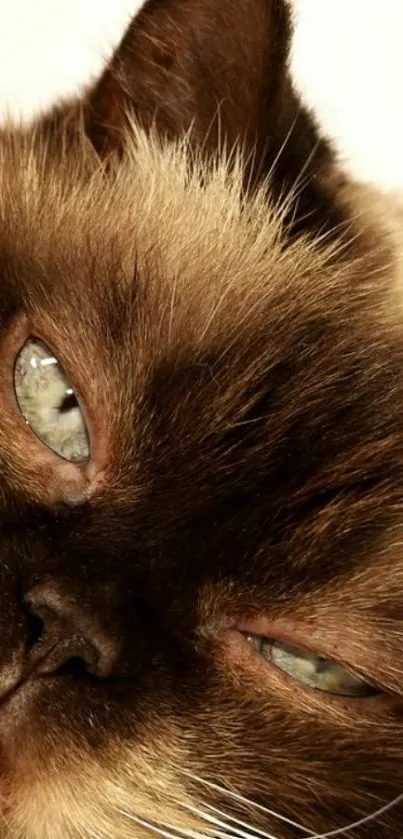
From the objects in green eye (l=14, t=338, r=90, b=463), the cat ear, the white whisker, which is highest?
the cat ear

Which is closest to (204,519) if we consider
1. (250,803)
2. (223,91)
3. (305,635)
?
(305,635)

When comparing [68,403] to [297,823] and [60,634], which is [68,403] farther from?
[297,823]

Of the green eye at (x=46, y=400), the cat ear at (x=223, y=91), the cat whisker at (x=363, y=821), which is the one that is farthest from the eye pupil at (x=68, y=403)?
the cat whisker at (x=363, y=821)

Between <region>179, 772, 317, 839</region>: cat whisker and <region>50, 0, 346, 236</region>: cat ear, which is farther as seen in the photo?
A: <region>50, 0, 346, 236</region>: cat ear

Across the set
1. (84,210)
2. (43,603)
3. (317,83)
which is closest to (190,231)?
(84,210)

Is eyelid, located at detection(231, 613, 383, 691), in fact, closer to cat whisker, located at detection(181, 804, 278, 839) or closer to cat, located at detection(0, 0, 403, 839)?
cat, located at detection(0, 0, 403, 839)

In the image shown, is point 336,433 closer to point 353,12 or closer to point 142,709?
point 142,709

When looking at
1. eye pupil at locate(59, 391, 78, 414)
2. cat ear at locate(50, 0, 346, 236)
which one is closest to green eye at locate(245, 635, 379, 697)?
eye pupil at locate(59, 391, 78, 414)
